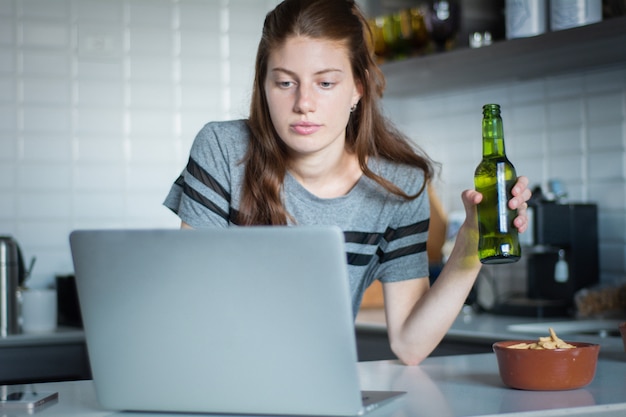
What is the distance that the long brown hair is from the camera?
5.22 feet

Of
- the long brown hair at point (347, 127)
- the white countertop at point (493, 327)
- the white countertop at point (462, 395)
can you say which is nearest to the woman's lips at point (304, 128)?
the long brown hair at point (347, 127)

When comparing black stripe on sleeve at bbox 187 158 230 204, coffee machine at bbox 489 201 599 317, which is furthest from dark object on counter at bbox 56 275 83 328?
black stripe on sleeve at bbox 187 158 230 204

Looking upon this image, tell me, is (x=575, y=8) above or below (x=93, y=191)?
above

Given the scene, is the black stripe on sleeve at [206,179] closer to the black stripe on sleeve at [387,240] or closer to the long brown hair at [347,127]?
the long brown hair at [347,127]

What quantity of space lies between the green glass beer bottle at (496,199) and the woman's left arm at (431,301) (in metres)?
0.03

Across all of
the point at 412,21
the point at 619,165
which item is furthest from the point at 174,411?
the point at 412,21

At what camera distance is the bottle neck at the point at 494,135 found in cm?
136

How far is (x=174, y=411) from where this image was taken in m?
1.12

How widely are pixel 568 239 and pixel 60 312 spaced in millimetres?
1541

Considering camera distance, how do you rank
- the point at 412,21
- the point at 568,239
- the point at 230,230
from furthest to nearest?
the point at 412,21
the point at 568,239
the point at 230,230

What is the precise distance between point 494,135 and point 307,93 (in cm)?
31

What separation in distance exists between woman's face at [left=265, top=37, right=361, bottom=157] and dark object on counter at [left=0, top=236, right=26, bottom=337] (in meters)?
1.42

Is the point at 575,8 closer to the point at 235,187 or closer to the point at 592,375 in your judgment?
the point at 235,187

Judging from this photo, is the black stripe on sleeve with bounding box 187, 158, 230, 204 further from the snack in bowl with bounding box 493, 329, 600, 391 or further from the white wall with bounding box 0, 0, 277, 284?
the white wall with bounding box 0, 0, 277, 284
